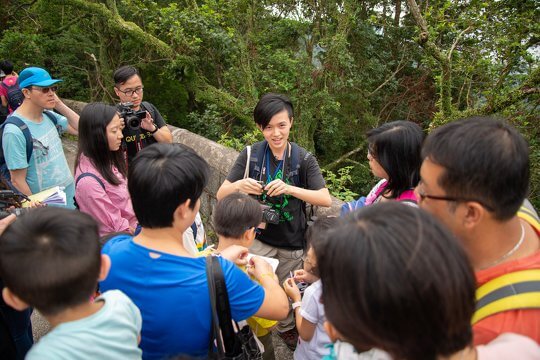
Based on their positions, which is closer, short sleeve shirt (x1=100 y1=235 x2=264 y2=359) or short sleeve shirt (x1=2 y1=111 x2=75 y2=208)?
short sleeve shirt (x1=100 y1=235 x2=264 y2=359)

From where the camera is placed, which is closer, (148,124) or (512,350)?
(512,350)

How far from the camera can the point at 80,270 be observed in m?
1.29

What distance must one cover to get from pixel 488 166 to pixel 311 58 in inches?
360

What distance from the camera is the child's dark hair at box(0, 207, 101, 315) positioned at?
125 cm

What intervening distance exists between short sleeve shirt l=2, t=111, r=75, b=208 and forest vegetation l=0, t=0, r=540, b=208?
2501 millimetres

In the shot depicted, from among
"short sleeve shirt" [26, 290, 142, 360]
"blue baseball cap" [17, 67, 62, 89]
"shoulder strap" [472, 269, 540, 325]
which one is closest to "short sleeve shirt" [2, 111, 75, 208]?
"blue baseball cap" [17, 67, 62, 89]

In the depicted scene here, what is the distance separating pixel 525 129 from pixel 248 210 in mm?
5520

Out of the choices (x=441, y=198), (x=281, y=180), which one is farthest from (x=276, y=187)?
(x=441, y=198)

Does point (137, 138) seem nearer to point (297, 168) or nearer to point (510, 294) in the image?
point (297, 168)

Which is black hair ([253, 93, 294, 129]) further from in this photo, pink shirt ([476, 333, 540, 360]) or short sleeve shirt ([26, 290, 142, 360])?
pink shirt ([476, 333, 540, 360])

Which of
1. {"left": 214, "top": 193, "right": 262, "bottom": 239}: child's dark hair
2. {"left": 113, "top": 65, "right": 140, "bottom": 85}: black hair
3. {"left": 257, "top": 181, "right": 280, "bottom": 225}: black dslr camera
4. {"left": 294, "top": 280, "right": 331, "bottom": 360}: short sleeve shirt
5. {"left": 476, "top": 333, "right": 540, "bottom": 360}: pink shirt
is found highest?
{"left": 113, "top": 65, "right": 140, "bottom": 85}: black hair

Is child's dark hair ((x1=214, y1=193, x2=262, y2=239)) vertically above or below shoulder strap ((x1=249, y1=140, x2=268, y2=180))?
below

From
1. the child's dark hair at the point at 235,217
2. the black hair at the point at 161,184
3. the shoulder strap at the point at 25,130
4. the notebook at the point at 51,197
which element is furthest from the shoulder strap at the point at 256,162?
the shoulder strap at the point at 25,130

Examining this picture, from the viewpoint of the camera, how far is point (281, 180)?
108 inches
